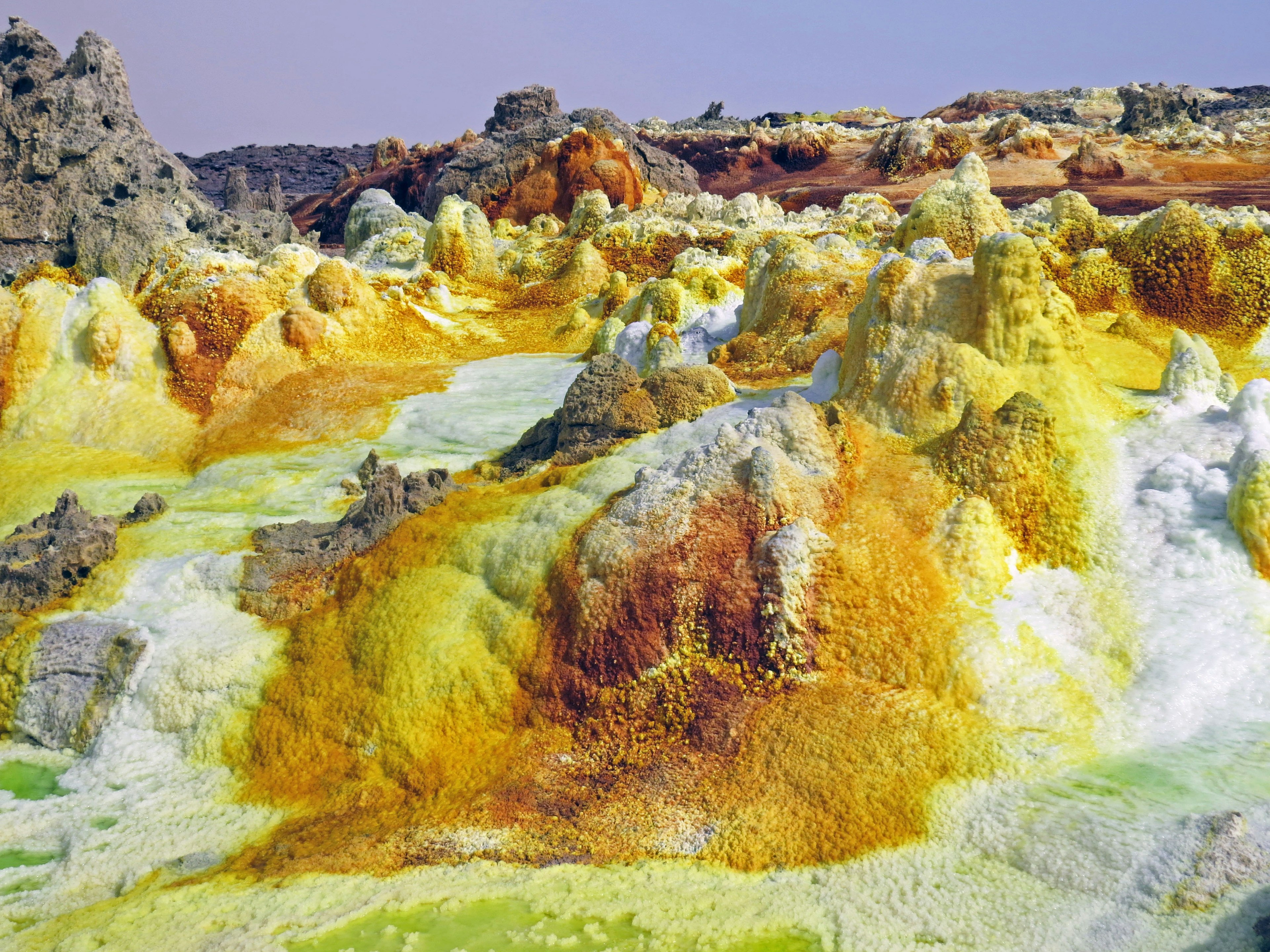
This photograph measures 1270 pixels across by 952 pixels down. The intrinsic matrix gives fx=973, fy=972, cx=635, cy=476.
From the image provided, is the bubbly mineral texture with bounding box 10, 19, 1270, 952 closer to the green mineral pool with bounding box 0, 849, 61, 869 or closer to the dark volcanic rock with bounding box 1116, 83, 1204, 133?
the green mineral pool with bounding box 0, 849, 61, 869

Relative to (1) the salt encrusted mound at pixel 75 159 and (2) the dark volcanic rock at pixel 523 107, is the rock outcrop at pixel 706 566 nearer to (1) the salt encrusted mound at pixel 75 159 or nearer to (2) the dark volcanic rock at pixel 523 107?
(1) the salt encrusted mound at pixel 75 159

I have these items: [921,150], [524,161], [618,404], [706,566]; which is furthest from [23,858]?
[921,150]

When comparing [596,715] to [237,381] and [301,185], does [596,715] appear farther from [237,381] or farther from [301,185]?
[301,185]

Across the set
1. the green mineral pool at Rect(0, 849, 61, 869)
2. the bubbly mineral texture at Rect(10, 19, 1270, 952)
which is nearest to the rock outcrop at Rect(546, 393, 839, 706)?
the bubbly mineral texture at Rect(10, 19, 1270, 952)

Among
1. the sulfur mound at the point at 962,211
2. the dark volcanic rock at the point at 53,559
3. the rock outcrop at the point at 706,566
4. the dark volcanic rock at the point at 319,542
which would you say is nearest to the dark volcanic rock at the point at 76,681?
the dark volcanic rock at the point at 53,559

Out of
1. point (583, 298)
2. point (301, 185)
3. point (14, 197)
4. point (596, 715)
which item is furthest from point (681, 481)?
point (301, 185)
